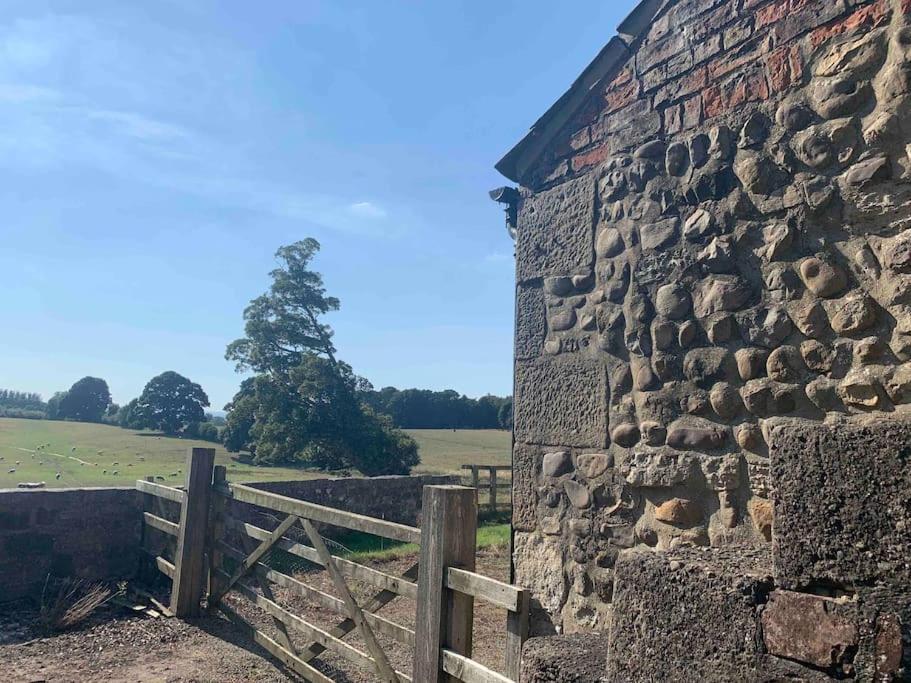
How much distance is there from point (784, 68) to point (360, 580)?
391 centimetres

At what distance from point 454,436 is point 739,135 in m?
39.8

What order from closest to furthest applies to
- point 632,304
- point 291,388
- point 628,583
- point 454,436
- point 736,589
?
point 736,589
point 628,583
point 632,304
point 291,388
point 454,436

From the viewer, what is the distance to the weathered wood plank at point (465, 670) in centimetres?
283

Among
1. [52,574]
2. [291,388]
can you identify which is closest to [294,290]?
[291,388]

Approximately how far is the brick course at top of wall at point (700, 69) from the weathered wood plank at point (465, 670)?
98.3 inches

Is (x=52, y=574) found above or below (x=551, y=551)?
below

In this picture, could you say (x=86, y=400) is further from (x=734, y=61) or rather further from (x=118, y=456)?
(x=734, y=61)

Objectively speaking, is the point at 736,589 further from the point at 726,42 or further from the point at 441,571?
the point at 726,42

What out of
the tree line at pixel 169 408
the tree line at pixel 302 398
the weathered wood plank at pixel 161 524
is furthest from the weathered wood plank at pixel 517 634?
the tree line at pixel 169 408

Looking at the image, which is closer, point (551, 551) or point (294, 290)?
point (551, 551)

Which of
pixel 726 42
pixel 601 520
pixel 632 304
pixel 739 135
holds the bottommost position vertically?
pixel 601 520

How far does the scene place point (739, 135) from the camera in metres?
2.84

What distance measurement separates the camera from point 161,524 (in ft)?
21.0

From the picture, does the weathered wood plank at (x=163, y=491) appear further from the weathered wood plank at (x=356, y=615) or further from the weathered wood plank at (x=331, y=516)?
the weathered wood plank at (x=356, y=615)
